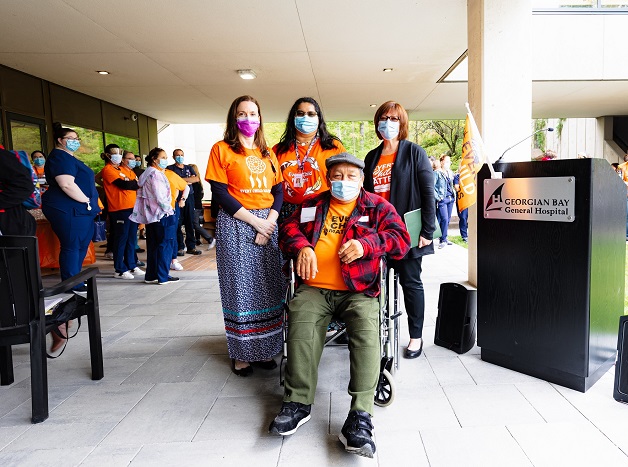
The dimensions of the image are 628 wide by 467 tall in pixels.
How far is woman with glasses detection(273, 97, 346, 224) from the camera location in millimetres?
2713

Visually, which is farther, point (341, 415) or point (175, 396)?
point (175, 396)

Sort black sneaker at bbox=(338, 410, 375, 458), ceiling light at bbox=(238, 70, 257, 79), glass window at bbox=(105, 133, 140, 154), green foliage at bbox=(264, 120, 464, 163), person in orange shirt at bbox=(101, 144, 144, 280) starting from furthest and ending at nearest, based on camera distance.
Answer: green foliage at bbox=(264, 120, 464, 163) < glass window at bbox=(105, 133, 140, 154) < ceiling light at bbox=(238, 70, 257, 79) < person in orange shirt at bbox=(101, 144, 144, 280) < black sneaker at bbox=(338, 410, 375, 458)

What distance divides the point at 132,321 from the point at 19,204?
135cm

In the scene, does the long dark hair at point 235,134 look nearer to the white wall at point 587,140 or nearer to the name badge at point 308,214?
the name badge at point 308,214

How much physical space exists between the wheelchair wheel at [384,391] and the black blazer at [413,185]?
3.03 feet

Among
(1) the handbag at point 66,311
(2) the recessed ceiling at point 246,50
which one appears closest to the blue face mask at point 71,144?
(2) the recessed ceiling at point 246,50

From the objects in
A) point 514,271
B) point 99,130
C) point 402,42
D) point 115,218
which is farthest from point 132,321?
point 99,130

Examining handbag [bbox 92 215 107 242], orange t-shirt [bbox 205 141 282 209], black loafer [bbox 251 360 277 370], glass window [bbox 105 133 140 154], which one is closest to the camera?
orange t-shirt [bbox 205 141 282 209]

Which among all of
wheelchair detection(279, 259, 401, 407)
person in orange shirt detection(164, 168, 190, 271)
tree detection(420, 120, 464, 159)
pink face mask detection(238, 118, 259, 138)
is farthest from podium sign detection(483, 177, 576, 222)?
tree detection(420, 120, 464, 159)

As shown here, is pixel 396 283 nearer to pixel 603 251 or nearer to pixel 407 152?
pixel 407 152

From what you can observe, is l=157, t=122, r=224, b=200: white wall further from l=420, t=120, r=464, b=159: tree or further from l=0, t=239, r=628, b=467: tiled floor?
l=0, t=239, r=628, b=467: tiled floor

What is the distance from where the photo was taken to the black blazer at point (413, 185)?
107 inches

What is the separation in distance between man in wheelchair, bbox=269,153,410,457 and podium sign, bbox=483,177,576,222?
27.2 inches

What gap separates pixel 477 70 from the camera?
3.83 metres
